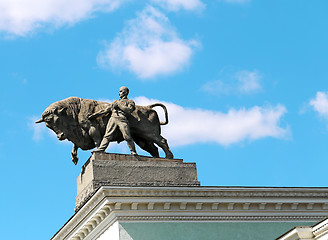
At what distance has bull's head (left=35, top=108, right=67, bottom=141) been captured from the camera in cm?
2641

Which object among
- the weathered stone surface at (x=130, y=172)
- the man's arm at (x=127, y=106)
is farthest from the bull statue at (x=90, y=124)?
the weathered stone surface at (x=130, y=172)

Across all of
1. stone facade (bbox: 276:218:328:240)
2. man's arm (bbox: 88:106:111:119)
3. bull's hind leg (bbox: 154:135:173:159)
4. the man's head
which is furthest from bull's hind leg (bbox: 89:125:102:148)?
stone facade (bbox: 276:218:328:240)

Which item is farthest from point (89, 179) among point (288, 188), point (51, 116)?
point (288, 188)

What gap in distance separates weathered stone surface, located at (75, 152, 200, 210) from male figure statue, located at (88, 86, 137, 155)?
0.60 meters

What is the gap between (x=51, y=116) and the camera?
2647 cm

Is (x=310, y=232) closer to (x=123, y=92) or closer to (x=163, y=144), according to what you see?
(x=163, y=144)

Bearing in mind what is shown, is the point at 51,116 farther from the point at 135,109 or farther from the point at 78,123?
the point at 135,109

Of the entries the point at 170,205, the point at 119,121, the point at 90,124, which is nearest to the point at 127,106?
the point at 119,121

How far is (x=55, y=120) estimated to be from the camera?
26375 mm

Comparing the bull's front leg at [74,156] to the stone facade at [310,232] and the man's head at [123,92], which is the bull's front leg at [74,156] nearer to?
the man's head at [123,92]

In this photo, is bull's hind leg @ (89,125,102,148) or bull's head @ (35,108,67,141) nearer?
bull's head @ (35,108,67,141)

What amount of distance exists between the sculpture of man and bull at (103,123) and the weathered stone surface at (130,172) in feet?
1.97

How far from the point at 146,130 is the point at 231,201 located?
4.84m

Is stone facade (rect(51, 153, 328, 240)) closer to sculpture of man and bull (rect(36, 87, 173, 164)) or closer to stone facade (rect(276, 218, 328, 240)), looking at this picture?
sculpture of man and bull (rect(36, 87, 173, 164))
